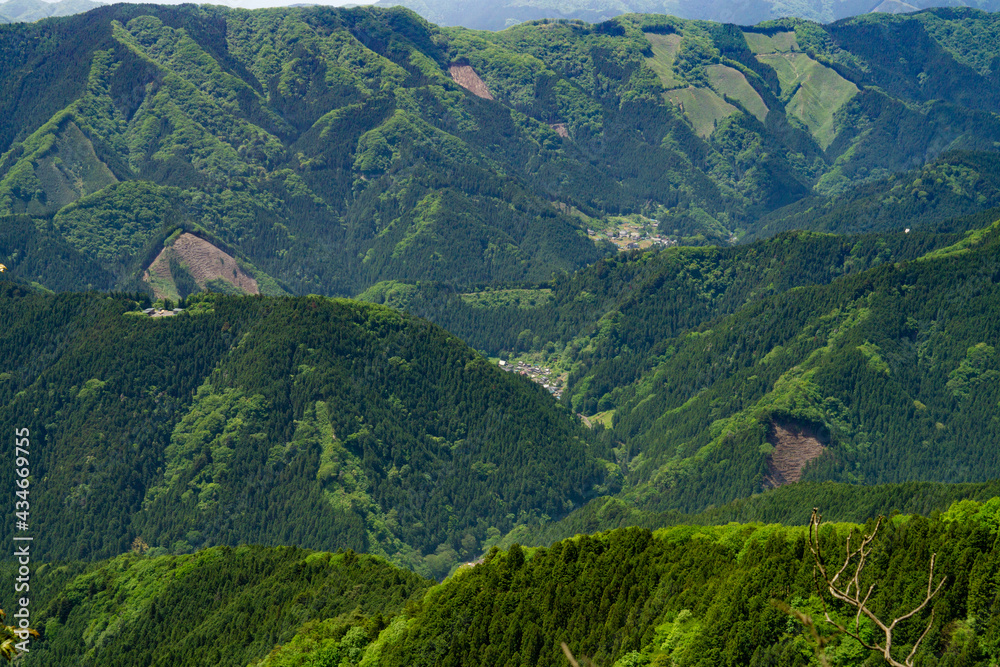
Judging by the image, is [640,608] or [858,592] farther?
[640,608]

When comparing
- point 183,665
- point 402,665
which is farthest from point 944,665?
point 183,665

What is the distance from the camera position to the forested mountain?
117 m

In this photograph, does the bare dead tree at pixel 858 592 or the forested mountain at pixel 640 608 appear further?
the forested mountain at pixel 640 608

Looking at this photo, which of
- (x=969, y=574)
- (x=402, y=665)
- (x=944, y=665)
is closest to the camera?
(x=944, y=665)

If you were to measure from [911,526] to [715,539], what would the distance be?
3260cm

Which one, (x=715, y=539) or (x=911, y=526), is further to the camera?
(x=715, y=539)

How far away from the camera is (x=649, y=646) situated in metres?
132

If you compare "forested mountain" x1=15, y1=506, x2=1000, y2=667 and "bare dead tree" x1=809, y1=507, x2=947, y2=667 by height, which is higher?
"bare dead tree" x1=809, y1=507, x2=947, y2=667

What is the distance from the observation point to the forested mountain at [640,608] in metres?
117

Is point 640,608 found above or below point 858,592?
below

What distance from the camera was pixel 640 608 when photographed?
143000mm

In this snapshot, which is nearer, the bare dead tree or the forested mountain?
the bare dead tree

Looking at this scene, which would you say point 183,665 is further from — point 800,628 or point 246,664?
point 800,628

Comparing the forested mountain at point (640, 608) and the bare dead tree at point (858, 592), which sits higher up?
the bare dead tree at point (858, 592)
